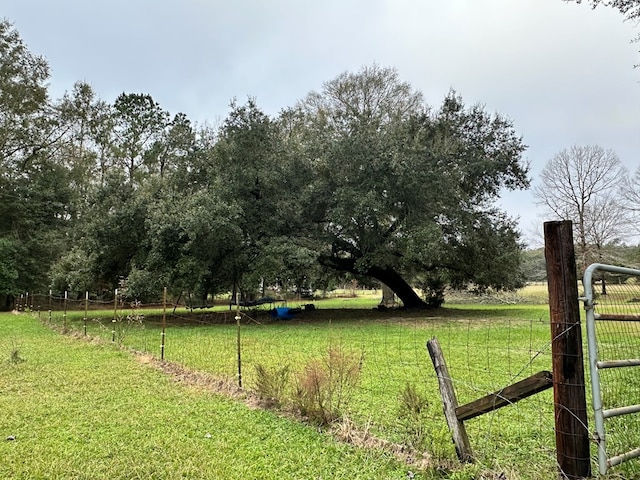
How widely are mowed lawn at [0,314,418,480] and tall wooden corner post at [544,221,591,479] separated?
101cm

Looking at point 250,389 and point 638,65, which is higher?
point 638,65

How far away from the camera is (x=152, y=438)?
11.4 ft

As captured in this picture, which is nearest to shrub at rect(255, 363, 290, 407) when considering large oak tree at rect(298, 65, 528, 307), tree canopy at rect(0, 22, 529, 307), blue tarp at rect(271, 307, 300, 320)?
tree canopy at rect(0, 22, 529, 307)

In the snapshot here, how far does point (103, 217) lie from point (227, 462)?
43.2ft

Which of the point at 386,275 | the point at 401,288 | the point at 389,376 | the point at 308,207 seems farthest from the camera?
the point at 401,288

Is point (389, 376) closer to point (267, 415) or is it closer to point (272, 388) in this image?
point (272, 388)

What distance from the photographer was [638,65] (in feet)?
19.6

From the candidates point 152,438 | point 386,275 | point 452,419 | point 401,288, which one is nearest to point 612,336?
point 452,419

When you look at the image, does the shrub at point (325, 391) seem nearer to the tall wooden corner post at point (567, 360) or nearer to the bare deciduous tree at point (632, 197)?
the tall wooden corner post at point (567, 360)

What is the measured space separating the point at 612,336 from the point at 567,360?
1032 millimetres

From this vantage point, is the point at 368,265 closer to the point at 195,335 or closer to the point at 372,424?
the point at 195,335

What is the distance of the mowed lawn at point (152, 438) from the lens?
287cm

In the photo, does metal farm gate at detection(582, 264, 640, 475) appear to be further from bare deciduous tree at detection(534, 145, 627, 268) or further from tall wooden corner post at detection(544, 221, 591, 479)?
bare deciduous tree at detection(534, 145, 627, 268)

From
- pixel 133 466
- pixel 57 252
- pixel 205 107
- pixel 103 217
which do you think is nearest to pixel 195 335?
pixel 103 217
